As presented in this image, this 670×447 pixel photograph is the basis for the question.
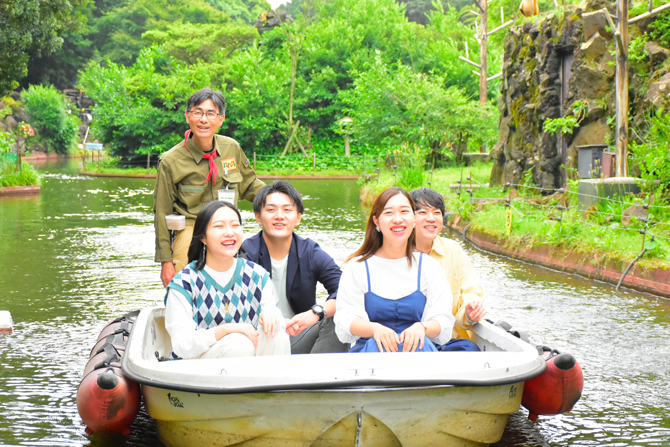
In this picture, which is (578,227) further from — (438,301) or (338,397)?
(338,397)

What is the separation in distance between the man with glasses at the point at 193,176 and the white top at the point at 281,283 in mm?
831

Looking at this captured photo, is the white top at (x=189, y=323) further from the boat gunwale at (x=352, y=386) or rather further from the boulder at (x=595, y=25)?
the boulder at (x=595, y=25)

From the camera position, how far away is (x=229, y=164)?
5621 millimetres

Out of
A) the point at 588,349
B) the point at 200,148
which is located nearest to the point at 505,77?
the point at 588,349

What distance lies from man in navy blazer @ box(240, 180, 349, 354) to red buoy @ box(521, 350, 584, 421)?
106cm

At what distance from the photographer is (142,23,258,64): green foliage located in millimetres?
43438

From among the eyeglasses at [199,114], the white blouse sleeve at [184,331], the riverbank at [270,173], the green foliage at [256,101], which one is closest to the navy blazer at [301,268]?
the white blouse sleeve at [184,331]

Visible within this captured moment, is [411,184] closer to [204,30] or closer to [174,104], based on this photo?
[174,104]

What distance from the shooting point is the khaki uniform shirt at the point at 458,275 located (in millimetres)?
4758

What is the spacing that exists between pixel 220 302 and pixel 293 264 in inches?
28.3

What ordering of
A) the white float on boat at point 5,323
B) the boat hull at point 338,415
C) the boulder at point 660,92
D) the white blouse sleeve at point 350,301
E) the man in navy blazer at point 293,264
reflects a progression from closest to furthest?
the boat hull at point 338,415, the white blouse sleeve at point 350,301, the man in navy blazer at point 293,264, the white float on boat at point 5,323, the boulder at point 660,92

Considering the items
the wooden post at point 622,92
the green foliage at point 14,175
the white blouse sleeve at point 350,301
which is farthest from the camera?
the green foliage at point 14,175

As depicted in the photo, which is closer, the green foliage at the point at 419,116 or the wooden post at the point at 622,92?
the wooden post at the point at 622,92

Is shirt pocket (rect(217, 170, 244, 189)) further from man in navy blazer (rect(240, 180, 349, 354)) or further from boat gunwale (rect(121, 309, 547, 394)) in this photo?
boat gunwale (rect(121, 309, 547, 394))
